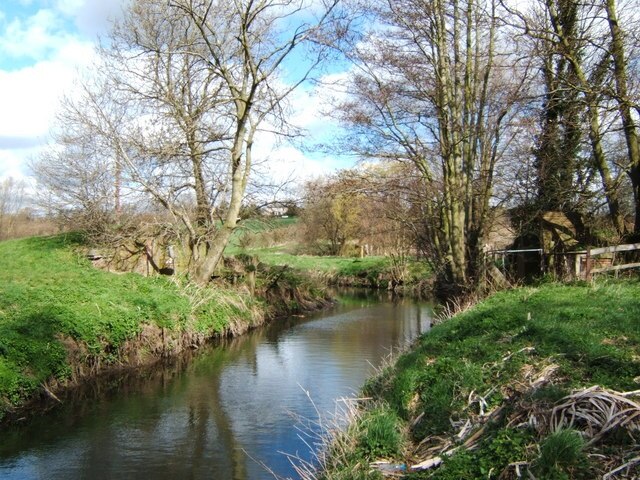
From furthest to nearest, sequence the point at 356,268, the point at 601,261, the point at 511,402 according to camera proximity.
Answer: the point at 356,268 → the point at 601,261 → the point at 511,402

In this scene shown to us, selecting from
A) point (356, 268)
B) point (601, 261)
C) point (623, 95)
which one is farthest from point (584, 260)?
point (356, 268)

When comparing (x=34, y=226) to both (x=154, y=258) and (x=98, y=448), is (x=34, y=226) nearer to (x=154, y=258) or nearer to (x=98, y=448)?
(x=154, y=258)

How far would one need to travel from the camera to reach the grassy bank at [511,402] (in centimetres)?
449

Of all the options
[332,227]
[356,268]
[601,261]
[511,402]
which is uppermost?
[332,227]

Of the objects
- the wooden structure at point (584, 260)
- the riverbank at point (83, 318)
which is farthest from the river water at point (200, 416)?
the wooden structure at point (584, 260)

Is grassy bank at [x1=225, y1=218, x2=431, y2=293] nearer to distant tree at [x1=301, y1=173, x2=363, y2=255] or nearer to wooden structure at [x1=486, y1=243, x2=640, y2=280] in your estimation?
distant tree at [x1=301, y1=173, x2=363, y2=255]

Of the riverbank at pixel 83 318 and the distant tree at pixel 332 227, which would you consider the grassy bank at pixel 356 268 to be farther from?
the riverbank at pixel 83 318

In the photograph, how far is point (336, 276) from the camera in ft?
115

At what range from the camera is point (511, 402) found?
543cm

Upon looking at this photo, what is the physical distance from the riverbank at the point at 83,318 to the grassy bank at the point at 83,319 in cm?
2

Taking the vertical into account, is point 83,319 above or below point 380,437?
above

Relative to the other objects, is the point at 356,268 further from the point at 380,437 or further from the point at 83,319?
the point at 380,437

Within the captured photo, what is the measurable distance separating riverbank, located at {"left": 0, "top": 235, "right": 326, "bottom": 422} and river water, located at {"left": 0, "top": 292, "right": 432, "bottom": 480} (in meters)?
0.47

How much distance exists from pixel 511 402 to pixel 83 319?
851 centimetres
